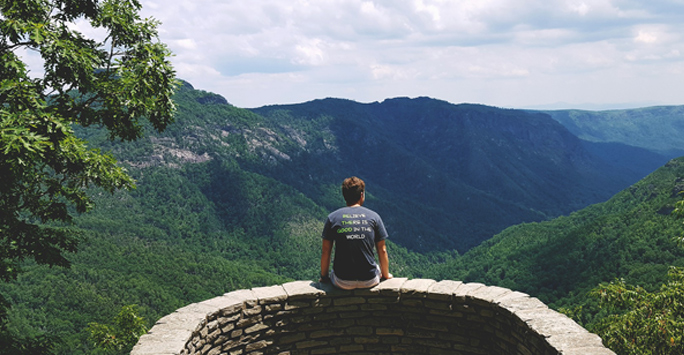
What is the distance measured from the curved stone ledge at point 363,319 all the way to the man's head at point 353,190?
1500 millimetres

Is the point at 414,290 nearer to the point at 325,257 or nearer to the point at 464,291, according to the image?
the point at 464,291

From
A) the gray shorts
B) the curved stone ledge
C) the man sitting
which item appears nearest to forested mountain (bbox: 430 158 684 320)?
the curved stone ledge

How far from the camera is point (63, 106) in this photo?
11.0 m

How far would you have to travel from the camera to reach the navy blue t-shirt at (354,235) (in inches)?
282

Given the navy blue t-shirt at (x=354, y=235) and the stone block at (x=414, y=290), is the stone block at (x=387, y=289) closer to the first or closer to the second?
the stone block at (x=414, y=290)

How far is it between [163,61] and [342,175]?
187 m

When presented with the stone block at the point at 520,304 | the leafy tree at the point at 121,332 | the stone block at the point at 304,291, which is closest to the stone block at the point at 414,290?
the stone block at the point at 520,304

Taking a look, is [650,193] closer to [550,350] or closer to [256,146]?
[550,350]

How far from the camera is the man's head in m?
7.29

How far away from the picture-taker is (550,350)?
5.91 m

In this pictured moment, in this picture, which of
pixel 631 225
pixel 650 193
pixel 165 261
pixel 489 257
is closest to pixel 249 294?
pixel 631 225

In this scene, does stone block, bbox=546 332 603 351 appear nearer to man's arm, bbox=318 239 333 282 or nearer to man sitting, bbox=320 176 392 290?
man sitting, bbox=320 176 392 290

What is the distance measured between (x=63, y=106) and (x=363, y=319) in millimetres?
8515

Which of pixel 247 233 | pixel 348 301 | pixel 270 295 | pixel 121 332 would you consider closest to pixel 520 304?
pixel 348 301
